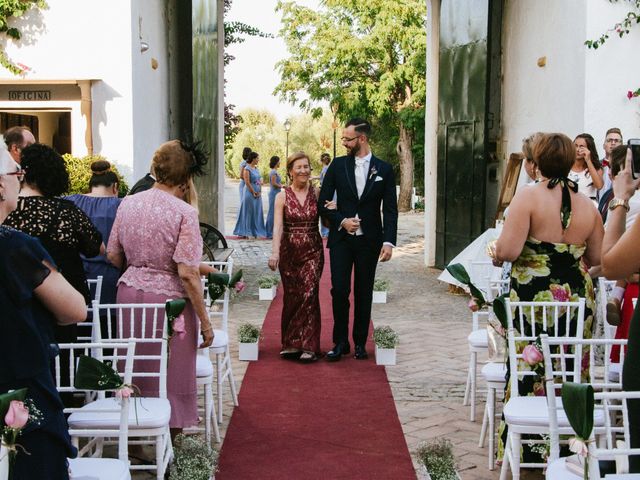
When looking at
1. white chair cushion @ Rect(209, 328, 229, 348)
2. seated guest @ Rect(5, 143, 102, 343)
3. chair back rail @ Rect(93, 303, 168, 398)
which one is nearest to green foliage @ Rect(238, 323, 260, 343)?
white chair cushion @ Rect(209, 328, 229, 348)

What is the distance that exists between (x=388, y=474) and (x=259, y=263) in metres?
10.6

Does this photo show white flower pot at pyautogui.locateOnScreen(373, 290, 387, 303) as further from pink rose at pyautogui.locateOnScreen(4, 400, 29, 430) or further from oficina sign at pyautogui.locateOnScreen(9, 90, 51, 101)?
pink rose at pyautogui.locateOnScreen(4, 400, 29, 430)

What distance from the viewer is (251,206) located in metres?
20.4

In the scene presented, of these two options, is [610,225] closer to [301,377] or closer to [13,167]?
[13,167]

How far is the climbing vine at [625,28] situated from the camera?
9.32m

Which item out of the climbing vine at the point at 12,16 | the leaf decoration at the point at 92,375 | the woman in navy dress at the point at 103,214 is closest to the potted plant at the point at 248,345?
the woman in navy dress at the point at 103,214

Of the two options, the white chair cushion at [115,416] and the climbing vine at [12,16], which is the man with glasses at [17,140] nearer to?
the white chair cushion at [115,416]

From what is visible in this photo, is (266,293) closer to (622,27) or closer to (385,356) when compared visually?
(385,356)

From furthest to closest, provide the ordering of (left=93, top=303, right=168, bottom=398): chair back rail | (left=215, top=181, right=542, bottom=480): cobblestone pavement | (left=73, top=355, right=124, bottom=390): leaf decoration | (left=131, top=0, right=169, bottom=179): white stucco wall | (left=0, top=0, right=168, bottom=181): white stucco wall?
1. (left=131, top=0, right=169, bottom=179): white stucco wall
2. (left=0, top=0, right=168, bottom=181): white stucco wall
3. (left=215, top=181, right=542, bottom=480): cobblestone pavement
4. (left=93, top=303, right=168, bottom=398): chair back rail
5. (left=73, top=355, right=124, bottom=390): leaf decoration

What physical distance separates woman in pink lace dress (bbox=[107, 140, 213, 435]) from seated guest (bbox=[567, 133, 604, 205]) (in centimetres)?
417

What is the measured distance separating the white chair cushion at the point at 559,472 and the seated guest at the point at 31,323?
1.73 meters

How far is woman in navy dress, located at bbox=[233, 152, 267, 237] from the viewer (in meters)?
20.0

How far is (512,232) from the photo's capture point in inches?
193

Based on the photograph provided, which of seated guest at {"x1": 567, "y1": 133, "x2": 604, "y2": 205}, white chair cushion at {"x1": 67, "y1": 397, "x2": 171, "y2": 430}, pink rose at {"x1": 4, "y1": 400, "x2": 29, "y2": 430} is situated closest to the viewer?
pink rose at {"x1": 4, "y1": 400, "x2": 29, "y2": 430}
